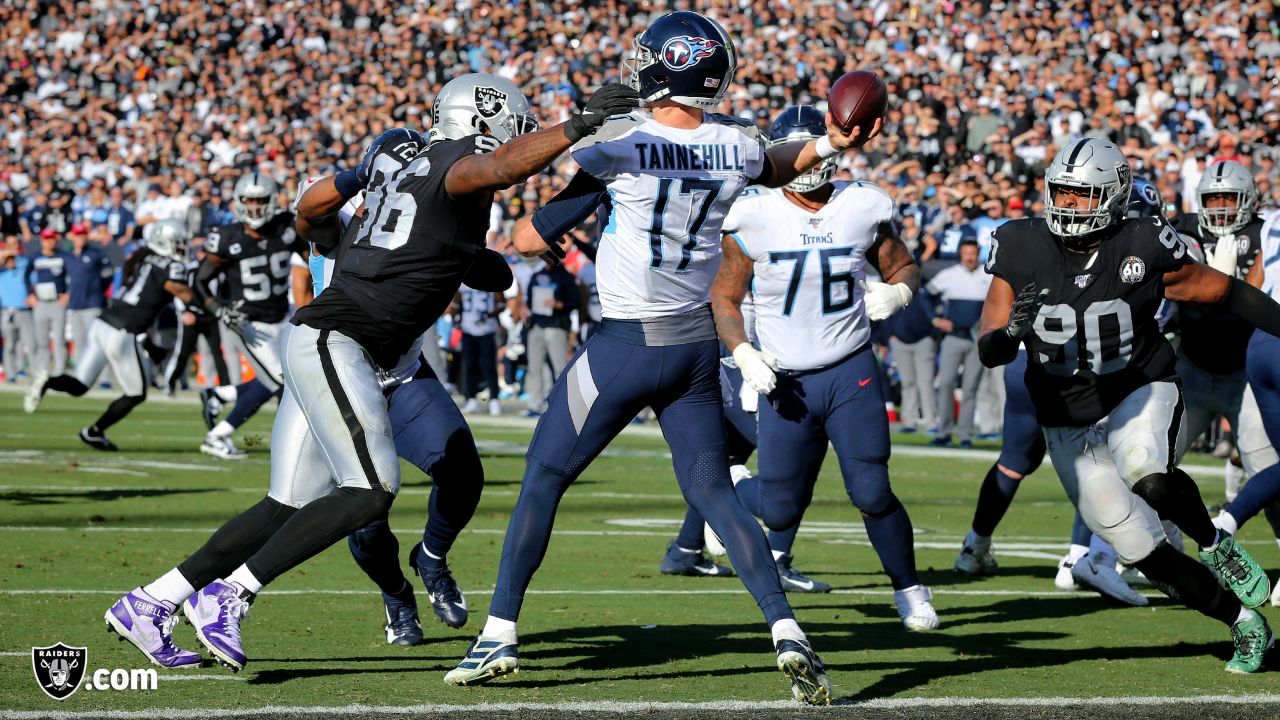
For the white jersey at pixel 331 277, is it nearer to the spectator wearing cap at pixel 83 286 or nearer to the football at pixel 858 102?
the football at pixel 858 102

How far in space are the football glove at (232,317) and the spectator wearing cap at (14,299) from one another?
1152 cm

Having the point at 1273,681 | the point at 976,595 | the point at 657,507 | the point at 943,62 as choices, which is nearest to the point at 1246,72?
the point at 943,62

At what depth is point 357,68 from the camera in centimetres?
3017

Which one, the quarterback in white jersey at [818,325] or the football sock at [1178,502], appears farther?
the quarterback in white jersey at [818,325]

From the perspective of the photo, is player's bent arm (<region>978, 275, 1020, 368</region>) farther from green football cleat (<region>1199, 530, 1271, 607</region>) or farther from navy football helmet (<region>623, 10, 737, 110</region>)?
navy football helmet (<region>623, 10, 737, 110</region>)

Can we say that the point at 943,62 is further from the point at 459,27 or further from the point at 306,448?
the point at 306,448

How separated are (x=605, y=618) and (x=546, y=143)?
8.22ft

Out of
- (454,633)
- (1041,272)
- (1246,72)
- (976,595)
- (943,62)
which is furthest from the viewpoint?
(943,62)

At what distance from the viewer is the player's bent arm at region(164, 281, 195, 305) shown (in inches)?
533

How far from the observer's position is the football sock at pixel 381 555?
19.4 ft

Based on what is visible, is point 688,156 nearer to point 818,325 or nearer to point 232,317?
point 818,325

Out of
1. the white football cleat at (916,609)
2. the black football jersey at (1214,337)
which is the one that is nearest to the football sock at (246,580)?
the white football cleat at (916,609)

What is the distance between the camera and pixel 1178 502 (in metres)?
5.72

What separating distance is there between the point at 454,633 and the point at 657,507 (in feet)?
15.4
